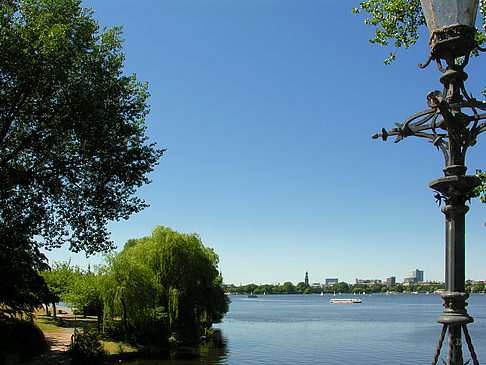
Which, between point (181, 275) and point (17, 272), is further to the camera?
point (181, 275)

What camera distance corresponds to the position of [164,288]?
1492 inches

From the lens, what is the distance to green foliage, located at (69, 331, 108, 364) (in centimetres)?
2441

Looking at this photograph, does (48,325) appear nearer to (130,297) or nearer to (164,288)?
(164,288)

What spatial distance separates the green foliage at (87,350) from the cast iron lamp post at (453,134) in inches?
918

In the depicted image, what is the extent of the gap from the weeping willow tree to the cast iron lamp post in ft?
103

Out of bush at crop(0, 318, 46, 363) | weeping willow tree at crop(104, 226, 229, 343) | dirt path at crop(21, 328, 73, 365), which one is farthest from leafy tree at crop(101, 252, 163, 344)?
bush at crop(0, 318, 46, 363)

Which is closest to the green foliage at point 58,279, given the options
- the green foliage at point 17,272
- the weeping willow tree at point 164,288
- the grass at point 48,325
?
the grass at point 48,325

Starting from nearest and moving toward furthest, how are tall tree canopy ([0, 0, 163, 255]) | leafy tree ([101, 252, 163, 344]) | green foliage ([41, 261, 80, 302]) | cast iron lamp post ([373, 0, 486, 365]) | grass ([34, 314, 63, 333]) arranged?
cast iron lamp post ([373, 0, 486, 365]), tall tree canopy ([0, 0, 163, 255]), leafy tree ([101, 252, 163, 344]), grass ([34, 314, 63, 333]), green foliage ([41, 261, 80, 302])

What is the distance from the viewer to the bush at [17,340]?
74.1 ft

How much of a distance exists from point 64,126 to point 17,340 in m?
11.9

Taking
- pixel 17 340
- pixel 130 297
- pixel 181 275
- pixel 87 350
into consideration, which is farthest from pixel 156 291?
pixel 17 340

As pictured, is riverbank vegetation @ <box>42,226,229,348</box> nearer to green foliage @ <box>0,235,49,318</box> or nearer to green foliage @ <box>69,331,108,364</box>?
green foliage @ <box>69,331,108,364</box>

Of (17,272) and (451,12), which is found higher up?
(451,12)

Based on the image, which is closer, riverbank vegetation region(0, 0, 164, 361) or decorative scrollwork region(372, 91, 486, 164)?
decorative scrollwork region(372, 91, 486, 164)
